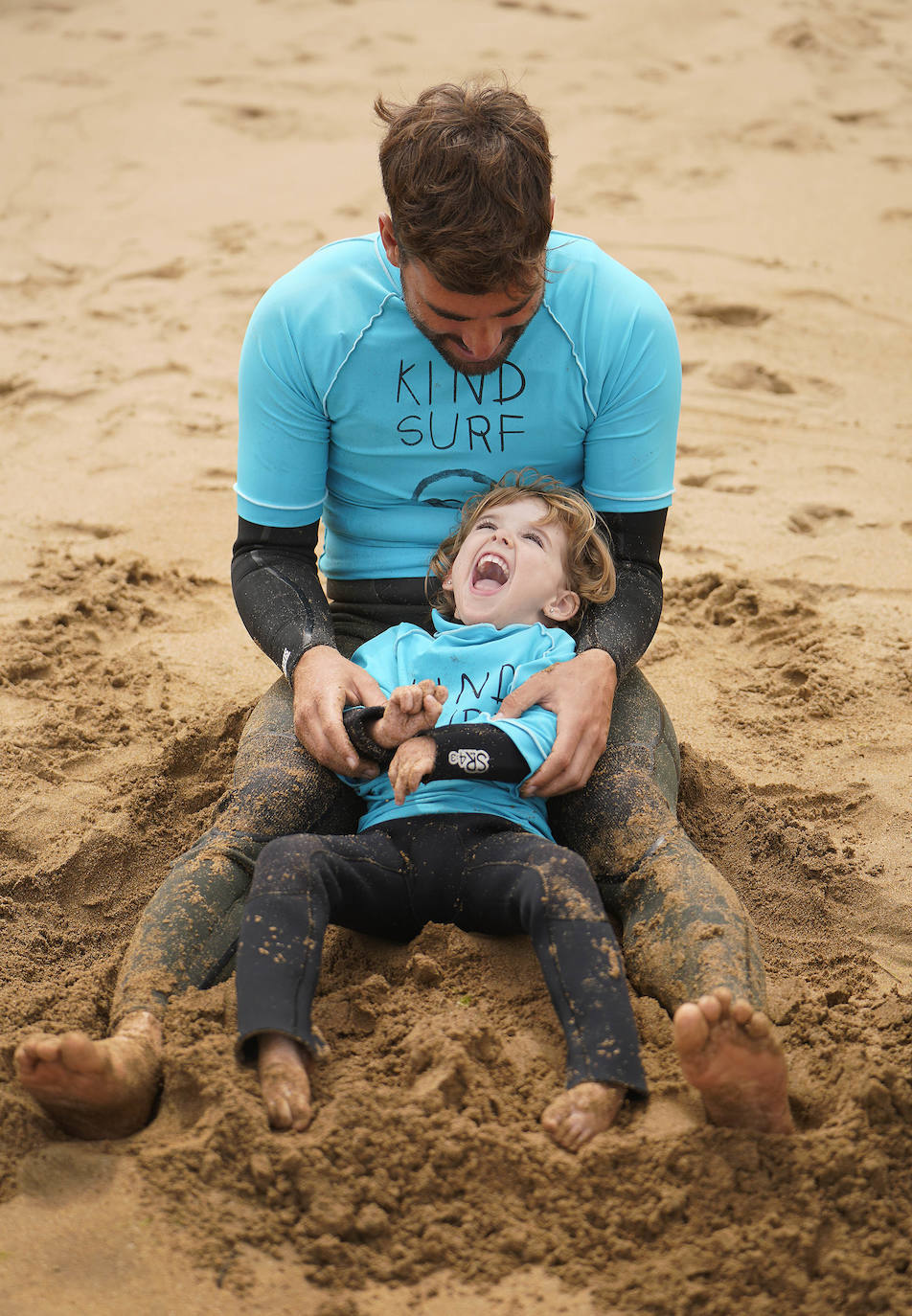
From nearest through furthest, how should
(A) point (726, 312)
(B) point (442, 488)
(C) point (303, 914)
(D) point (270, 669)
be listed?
(C) point (303, 914) < (B) point (442, 488) < (D) point (270, 669) < (A) point (726, 312)

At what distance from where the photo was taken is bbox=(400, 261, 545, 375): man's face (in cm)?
230

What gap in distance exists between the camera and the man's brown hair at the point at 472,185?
213cm

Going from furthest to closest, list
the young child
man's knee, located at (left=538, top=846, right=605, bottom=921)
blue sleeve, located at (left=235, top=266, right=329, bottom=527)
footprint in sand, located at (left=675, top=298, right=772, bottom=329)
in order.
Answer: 1. footprint in sand, located at (left=675, top=298, right=772, bottom=329)
2. blue sleeve, located at (left=235, top=266, right=329, bottom=527)
3. man's knee, located at (left=538, top=846, right=605, bottom=921)
4. the young child

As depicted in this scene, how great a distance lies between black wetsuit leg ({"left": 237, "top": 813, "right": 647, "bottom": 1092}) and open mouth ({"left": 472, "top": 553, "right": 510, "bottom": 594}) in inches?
20.4

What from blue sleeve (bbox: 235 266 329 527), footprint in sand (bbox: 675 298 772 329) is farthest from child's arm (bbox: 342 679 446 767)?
footprint in sand (bbox: 675 298 772 329)

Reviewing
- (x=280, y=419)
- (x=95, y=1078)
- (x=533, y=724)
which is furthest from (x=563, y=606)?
(x=95, y=1078)

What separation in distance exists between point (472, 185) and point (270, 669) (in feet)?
5.53

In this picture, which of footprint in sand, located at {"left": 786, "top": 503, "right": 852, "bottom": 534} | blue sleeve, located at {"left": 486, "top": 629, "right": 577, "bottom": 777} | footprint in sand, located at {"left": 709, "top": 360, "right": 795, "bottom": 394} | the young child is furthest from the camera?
footprint in sand, located at {"left": 709, "top": 360, "right": 795, "bottom": 394}

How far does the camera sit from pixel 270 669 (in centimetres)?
349

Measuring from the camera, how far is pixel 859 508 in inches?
167

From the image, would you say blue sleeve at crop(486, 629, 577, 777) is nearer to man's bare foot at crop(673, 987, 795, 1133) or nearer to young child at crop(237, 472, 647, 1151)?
young child at crop(237, 472, 647, 1151)

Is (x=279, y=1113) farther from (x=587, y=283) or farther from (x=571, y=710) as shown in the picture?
(x=587, y=283)

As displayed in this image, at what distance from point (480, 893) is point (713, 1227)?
652mm

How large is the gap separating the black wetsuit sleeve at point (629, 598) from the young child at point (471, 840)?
5 cm
